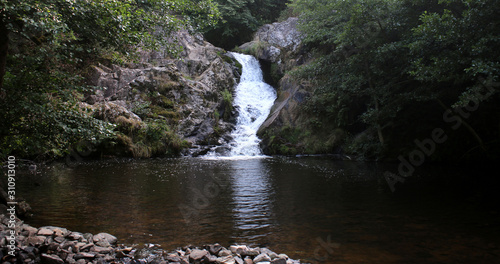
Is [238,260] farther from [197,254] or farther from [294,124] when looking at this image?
[294,124]

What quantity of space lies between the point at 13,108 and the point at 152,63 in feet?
61.7

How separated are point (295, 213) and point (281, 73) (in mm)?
21587

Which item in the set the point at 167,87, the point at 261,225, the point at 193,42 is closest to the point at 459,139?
the point at 261,225

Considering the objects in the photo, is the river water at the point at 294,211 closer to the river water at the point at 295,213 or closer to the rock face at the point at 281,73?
the river water at the point at 295,213

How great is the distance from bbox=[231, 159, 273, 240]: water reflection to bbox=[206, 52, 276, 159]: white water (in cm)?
768

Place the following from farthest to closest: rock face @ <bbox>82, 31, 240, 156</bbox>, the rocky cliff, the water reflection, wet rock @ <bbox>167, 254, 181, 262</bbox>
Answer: the rocky cliff → rock face @ <bbox>82, 31, 240, 156</bbox> → the water reflection → wet rock @ <bbox>167, 254, 181, 262</bbox>

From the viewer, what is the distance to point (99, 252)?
371 cm

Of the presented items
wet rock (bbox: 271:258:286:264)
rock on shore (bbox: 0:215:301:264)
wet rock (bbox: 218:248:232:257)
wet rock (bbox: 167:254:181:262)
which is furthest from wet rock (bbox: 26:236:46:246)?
wet rock (bbox: 271:258:286:264)

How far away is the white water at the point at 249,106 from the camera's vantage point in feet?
62.3

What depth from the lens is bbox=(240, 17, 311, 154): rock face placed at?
64.3 ft

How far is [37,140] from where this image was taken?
5039 mm

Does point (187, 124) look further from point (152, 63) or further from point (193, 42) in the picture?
point (193, 42)

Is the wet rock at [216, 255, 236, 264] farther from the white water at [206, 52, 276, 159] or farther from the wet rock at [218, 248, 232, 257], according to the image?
the white water at [206, 52, 276, 159]

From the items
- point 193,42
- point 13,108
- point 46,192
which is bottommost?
point 46,192
